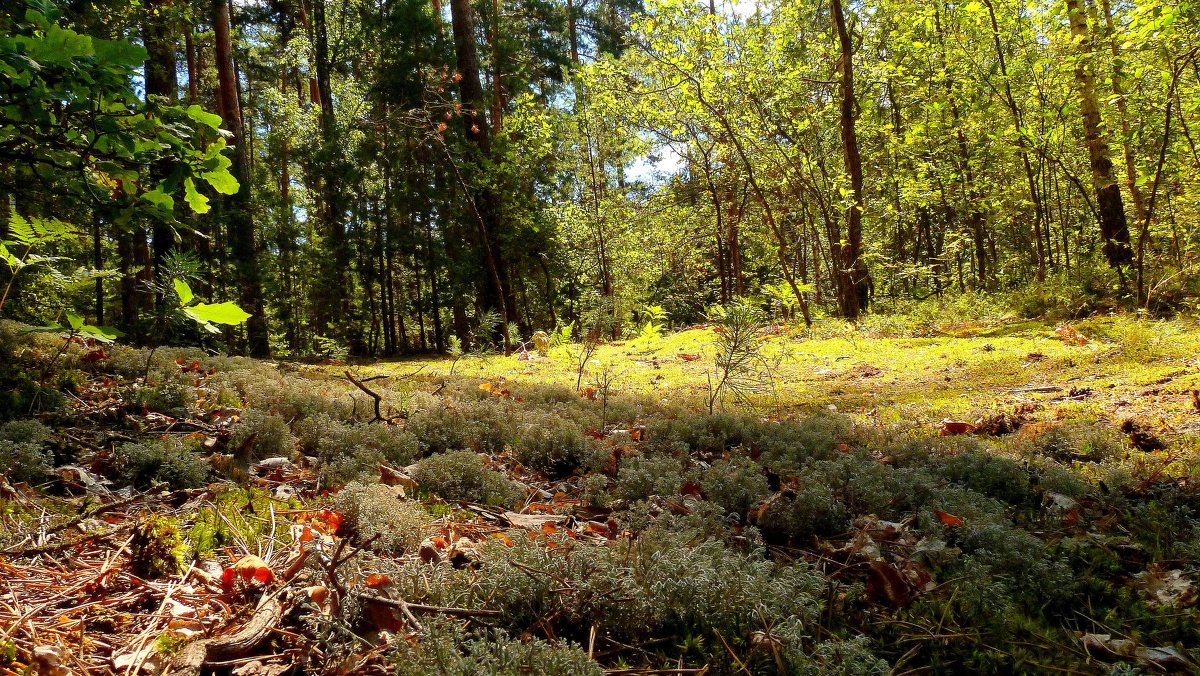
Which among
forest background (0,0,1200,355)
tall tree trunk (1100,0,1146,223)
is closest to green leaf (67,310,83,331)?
forest background (0,0,1200,355)

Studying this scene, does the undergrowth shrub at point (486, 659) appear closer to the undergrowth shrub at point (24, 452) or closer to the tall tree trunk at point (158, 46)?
the undergrowth shrub at point (24, 452)

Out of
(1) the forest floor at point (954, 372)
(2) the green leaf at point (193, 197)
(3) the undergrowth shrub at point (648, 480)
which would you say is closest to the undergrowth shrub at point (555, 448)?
(3) the undergrowth shrub at point (648, 480)

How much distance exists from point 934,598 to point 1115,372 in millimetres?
4519

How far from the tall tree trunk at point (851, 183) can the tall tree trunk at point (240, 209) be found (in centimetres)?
1011

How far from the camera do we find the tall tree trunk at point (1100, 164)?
8031 millimetres

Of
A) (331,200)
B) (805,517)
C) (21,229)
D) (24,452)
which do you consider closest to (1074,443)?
(805,517)

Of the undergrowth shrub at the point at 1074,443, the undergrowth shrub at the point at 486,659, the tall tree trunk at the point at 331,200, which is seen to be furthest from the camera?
the tall tree trunk at the point at 331,200

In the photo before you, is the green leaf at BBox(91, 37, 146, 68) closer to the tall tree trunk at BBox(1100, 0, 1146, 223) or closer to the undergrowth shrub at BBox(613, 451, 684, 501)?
the undergrowth shrub at BBox(613, 451, 684, 501)

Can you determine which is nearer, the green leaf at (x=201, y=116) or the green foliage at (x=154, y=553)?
the green foliage at (x=154, y=553)

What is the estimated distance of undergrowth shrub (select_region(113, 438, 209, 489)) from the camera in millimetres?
2641

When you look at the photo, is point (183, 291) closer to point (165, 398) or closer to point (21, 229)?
point (21, 229)

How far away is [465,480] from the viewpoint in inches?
122

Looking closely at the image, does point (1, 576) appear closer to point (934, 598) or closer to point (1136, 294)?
point (934, 598)

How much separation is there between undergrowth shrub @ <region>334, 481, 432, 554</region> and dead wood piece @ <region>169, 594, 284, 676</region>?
0.45 metres
